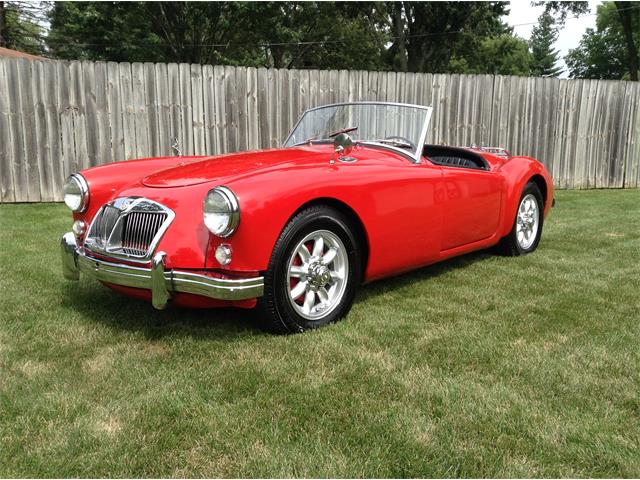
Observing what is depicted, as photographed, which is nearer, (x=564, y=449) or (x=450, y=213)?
(x=564, y=449)

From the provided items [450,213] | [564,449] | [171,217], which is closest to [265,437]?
[564,449]

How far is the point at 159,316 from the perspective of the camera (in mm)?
3396

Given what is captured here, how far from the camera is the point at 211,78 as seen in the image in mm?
8117

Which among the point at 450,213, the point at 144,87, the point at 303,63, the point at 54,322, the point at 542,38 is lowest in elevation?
the point at 54,322

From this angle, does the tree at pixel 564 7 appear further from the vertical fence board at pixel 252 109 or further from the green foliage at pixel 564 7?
the vertical fence board at pixel 252 109

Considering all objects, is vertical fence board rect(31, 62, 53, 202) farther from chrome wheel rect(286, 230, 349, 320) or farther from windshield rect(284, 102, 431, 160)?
chrome wheel rect(286, 230, 349, 320)

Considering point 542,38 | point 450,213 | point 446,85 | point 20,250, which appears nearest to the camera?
point 450,213

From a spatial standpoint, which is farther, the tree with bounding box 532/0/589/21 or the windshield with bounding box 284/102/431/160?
the tree with bounding box 532/0/589/21

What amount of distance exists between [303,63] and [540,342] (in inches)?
1161

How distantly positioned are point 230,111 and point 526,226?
488 cm

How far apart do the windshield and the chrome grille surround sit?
183cm

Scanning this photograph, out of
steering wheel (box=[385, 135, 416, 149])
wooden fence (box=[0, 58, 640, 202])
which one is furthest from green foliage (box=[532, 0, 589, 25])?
steering wheel (box=[385, 135, 416, 149])

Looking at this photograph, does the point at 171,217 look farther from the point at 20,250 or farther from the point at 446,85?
the point at 446,85

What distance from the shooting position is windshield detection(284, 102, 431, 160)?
4174 millimetres
